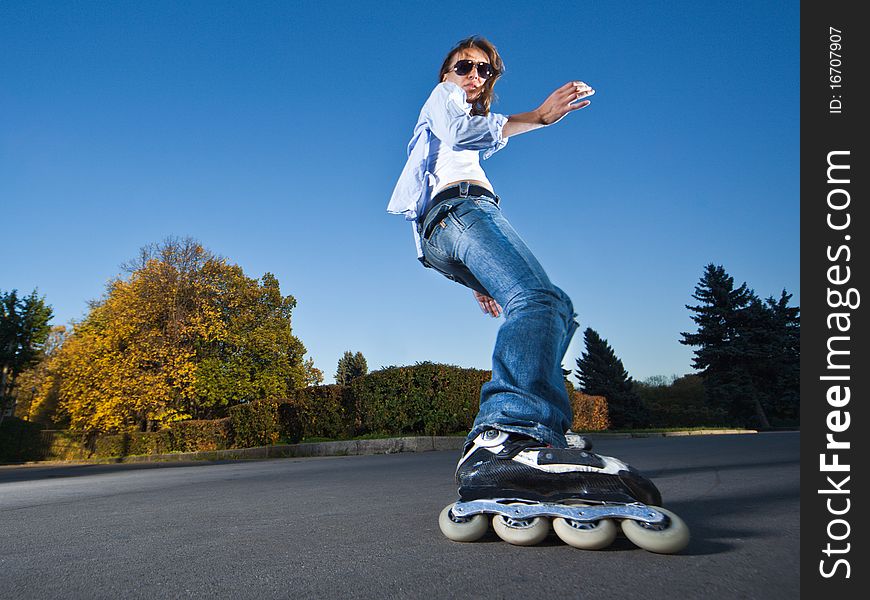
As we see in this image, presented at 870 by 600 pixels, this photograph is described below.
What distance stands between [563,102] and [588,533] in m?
1.84

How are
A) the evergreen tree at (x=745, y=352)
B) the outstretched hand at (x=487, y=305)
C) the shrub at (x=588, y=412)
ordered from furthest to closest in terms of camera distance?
the evergreen tree at (x=745, y=352) < the shrub at (x=588, y=412) < the outstretched hand at (x=487, y=305)

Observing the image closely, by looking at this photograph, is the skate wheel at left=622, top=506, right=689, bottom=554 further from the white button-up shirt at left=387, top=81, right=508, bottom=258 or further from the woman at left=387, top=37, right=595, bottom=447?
the white button-up shirt at left=387, top=81, right=508, bottom=258

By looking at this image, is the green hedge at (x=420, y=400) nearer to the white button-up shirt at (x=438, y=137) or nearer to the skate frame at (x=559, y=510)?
the white button-up shirt at (x=438, y=137)

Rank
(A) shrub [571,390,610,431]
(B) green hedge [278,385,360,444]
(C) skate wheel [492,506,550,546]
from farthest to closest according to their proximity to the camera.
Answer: (A) shrub [571,390,610,431] < (B) green hedge [278,385,360,444] < (C) skate wheel [492,506,550,546]

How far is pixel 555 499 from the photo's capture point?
161 centimetres

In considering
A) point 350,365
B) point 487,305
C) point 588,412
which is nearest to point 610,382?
point 588,412

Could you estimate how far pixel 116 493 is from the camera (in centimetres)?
412

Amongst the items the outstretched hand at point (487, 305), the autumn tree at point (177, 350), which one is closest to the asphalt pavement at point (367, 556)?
the outstretched hand at point (487, 305)

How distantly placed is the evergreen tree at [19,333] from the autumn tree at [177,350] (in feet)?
39.4

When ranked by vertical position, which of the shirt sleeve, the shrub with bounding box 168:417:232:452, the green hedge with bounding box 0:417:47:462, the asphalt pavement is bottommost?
the green hedge with bounding box 0:417:47:462

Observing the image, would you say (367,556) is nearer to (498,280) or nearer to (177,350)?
(498,280)

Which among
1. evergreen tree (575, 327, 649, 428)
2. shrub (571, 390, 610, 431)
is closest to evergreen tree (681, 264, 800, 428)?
evergreen tree (575, 327, 649, 428)

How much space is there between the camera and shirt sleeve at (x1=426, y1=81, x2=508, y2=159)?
2.34m

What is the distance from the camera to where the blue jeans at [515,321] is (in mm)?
1909
